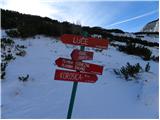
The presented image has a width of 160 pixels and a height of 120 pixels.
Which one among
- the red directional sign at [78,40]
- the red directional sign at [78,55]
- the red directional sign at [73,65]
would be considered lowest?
the red directional sign at [73,65]

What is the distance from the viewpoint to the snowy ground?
722 cm

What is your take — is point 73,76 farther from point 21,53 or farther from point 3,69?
point 21,53

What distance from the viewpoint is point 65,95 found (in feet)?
26.6

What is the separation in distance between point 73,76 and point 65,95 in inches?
101

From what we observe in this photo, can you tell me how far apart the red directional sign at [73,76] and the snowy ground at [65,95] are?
5.67ft

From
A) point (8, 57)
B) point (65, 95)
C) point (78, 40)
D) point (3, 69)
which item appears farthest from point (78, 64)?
point (8, 57)

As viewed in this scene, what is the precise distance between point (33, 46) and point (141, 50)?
19.5 ft

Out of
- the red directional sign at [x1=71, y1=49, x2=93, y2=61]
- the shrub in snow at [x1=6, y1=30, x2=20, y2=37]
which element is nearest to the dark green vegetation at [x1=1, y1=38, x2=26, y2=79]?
the shrub in snow at [x1=6, y1=30, x2=20, y2=37]

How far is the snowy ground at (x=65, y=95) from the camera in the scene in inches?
284

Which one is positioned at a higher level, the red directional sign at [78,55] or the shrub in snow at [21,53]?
the red directional sign at [78,55]

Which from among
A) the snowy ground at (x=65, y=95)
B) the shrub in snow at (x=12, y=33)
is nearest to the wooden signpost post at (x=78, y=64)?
the snowy ground at (x=65, y=95)

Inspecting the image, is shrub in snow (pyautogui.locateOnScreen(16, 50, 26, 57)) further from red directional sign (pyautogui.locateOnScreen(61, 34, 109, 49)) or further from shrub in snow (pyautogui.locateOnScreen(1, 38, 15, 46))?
red directional sign (pyautogui.locateOnScreen(61, 34, 109, 49))

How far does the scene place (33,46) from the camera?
40.3ft

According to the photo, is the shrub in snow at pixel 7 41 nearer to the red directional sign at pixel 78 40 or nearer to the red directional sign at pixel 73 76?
the red directional sign at pixel 78 40
